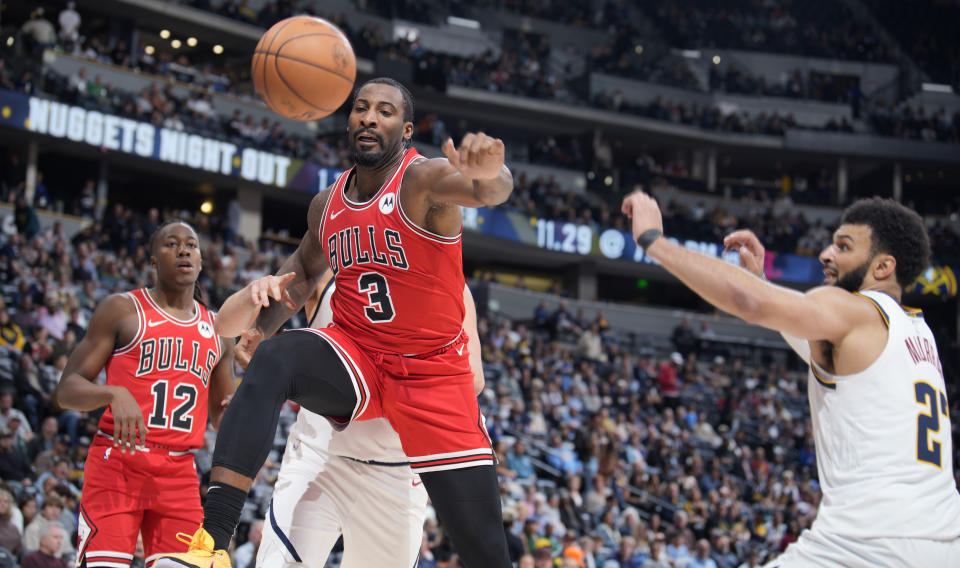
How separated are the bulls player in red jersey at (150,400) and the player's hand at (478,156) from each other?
7.54ft

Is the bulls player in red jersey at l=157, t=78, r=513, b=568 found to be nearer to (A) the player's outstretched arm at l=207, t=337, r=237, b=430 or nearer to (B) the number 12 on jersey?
(B) the number 12 on jersey

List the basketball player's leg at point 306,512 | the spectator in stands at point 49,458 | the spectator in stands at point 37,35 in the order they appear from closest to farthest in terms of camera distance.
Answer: the basketball player's leg at point 306,512 → the spectator in stands at point 49,458 → the spectator in stands at point 37,35

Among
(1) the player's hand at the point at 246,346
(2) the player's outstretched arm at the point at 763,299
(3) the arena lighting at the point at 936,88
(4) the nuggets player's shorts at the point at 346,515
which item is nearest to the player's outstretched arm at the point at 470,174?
(2) the player's outstretched arm at the point at 763,299

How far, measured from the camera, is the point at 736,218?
102ft

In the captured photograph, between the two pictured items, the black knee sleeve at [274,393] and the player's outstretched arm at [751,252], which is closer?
the black knee sleeve at [274,393]

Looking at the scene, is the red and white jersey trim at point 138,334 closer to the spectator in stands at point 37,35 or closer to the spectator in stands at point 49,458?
the spectator in stands at point 49,458

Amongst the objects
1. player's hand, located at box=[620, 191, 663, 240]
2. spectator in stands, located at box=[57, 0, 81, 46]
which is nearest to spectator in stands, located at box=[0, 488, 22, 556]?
player's hand, located at box=[620, 191, 663, 240]

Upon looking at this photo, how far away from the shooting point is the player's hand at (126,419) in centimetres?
451

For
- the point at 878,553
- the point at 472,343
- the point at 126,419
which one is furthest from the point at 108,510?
the point at 878,553

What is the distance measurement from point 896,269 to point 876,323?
321 mm

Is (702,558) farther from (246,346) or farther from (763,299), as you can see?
(763,299)

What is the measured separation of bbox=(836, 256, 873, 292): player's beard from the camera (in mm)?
3359

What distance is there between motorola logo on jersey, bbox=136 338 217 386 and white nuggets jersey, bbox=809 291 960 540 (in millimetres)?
3449

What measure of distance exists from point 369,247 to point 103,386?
5.95ft
